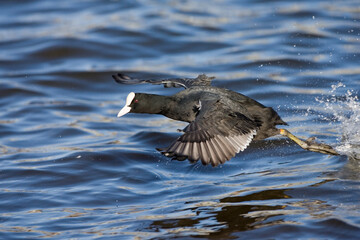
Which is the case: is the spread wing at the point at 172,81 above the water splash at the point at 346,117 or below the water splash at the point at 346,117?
above

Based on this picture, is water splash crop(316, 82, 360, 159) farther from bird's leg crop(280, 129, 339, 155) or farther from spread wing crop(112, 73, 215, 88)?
spread wing crop(112, 73, 215, 88)

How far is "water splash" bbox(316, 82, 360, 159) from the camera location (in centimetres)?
575

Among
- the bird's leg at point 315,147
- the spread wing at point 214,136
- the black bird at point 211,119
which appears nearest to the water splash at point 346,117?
the bird's leg at point 315,147

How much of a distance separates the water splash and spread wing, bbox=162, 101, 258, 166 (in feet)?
4.30

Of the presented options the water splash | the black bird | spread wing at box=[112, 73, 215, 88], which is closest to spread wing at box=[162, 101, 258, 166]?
the black bird

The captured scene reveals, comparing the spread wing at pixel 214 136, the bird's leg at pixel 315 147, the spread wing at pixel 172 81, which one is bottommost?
the bird's leg at pixel 315 147

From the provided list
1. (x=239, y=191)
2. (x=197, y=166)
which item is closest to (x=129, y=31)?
(x=197, y=166)

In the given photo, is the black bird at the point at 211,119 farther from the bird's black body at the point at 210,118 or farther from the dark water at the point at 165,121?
the dark water at the point at 165,121

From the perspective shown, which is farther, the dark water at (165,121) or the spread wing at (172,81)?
the spread wing at (172,81)

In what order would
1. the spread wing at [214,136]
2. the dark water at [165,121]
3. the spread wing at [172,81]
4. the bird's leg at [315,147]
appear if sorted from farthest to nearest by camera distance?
the spread wing at [172,81] < the bird's leg at [315,147] < the dark water at [165,121] < the spread wing at [214,136]

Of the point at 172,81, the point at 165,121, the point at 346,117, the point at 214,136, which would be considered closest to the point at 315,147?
the point at 346,117

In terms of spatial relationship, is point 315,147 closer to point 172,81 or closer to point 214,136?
point 214,136

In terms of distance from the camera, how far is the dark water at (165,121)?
4562 millimetres

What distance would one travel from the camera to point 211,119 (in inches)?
185
